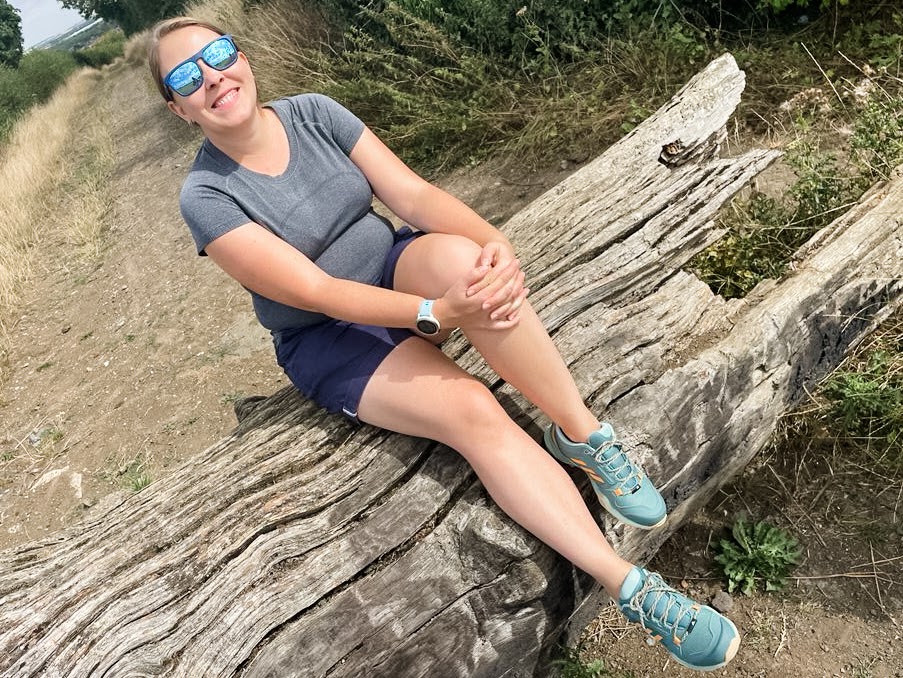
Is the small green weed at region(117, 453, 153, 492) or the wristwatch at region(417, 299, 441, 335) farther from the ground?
the wristwatch at region(417, 299, 441, 335)

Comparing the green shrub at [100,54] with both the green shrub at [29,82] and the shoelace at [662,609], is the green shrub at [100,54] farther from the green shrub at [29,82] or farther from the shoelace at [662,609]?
the shoelace at [662,609]

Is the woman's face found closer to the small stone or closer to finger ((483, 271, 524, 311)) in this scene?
finger ((483, 271, 524, 311))

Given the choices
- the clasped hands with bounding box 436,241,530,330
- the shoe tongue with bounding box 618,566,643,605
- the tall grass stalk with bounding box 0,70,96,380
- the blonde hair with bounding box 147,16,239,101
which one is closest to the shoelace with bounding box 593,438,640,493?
the shoe tongue with bounding box 618,566,643,605

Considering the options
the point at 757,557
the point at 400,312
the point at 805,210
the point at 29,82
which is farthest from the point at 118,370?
the point at 29,82

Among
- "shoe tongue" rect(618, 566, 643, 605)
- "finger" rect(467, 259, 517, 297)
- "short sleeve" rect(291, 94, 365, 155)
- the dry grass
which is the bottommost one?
"shoe tongue" rect(618, 566, 643, 605)

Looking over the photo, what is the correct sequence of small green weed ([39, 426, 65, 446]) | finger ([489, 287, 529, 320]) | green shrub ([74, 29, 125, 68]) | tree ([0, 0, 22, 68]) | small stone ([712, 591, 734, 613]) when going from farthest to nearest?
green shrub ([74, 29, 125, 68]), tree ([0, 0, 22, 68]), small green weed ([39, 426, 65, 446]), small stone ([712, 591, 734, 613]), finger ([489, 287, 529, 320])

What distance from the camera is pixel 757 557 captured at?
2.48m

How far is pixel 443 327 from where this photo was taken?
2.06 m

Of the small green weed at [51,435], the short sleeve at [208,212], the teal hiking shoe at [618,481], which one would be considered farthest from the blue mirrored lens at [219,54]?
the small green weed at [51,435]

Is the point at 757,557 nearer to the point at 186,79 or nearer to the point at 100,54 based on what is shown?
the point at 186,79

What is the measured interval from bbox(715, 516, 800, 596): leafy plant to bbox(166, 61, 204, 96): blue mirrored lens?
8.22 feet

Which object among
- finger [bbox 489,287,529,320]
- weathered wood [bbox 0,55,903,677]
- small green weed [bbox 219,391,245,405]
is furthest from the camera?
small green weed [bbox 219,391,245,405]

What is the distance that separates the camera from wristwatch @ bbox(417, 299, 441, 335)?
2008mm

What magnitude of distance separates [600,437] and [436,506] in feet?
1.82
